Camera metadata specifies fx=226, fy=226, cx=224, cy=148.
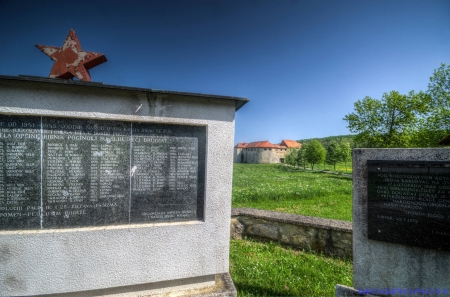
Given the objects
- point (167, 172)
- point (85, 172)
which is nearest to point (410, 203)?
point (167, 172)

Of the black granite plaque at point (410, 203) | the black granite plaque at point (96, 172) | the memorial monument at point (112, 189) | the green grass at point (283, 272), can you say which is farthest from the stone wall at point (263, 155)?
the black granite plaque at point (96, 172)

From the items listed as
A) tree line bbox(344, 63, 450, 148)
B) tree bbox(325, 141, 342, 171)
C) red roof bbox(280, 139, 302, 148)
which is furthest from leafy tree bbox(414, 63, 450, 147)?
red roof bbox(280, 139, 302, 148)

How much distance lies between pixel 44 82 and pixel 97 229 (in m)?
2.04

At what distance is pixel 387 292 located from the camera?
3.13 meters

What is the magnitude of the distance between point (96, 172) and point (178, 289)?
7.07 feet

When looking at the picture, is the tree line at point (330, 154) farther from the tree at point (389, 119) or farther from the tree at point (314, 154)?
the tree at point (389, 119)

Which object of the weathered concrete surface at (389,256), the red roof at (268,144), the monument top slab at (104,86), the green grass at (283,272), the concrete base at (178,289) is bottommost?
the green grass at (283,272)

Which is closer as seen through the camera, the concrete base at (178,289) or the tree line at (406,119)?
the concrete base at (178,289)

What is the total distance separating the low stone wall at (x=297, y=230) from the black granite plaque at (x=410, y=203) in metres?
1.86

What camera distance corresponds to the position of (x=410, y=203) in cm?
301

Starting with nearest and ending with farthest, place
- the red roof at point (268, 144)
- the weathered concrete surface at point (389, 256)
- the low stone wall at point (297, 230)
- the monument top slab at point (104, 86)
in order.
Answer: the monument top slab at point (104, 86)
the weathered concrete surface at point (389, 256)
the low stone wall at point (297, 230)
the red roof at point (268, 144)

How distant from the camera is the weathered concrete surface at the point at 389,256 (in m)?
2.88

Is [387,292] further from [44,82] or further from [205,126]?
[44,82]

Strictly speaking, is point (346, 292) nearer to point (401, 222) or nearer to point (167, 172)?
point (401, 222)
